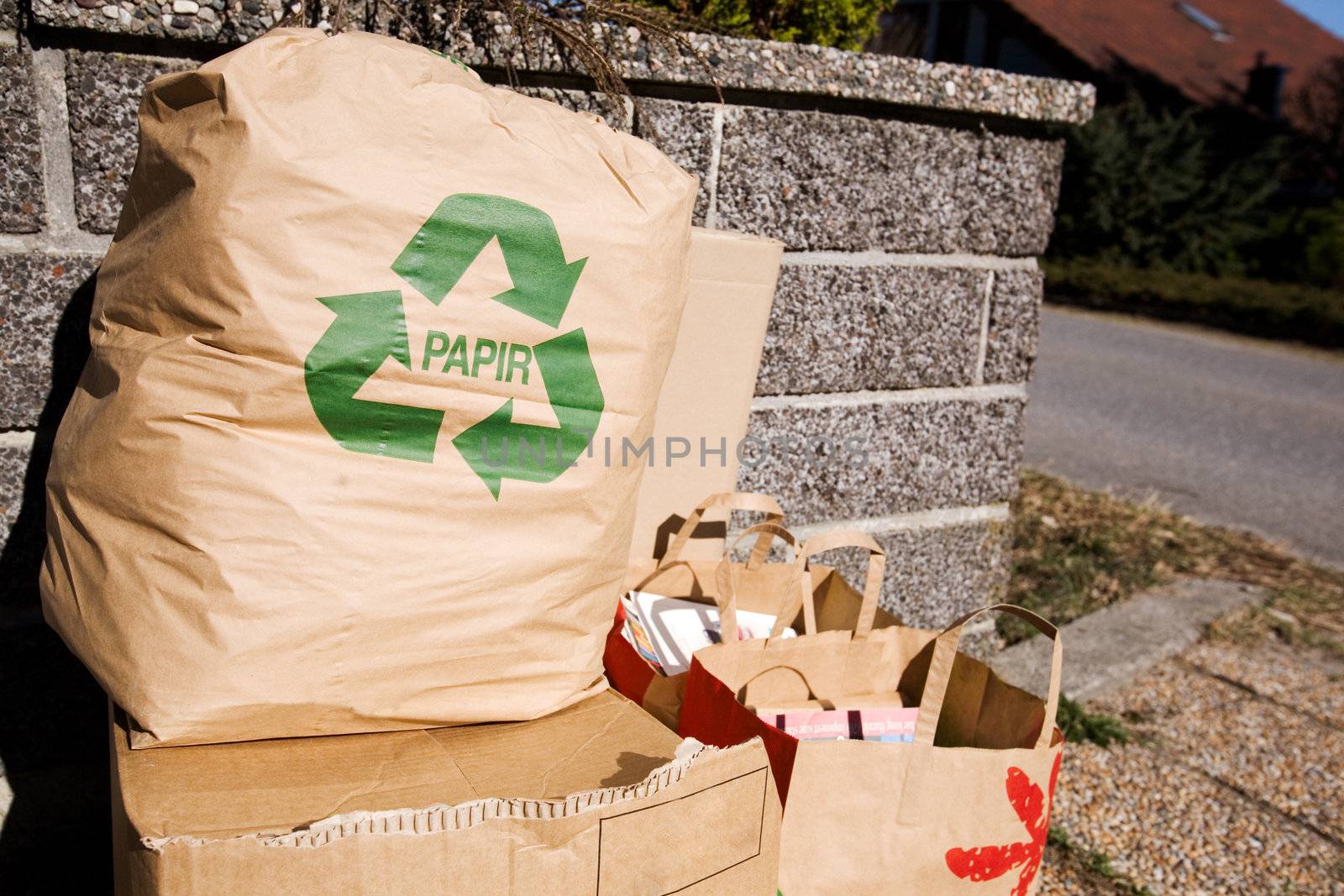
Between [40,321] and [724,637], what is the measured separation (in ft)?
3.65

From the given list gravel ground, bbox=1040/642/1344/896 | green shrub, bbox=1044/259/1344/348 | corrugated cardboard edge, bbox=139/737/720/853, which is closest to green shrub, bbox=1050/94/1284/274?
green shrub, bbox=1044/259/1344/348

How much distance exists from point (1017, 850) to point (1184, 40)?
78.2 ft

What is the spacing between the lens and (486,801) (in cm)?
98

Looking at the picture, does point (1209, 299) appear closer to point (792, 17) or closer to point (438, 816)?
point (792, 17)

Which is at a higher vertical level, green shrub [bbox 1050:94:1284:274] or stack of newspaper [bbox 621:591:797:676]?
green shrub [bbox 1050:94:1284:274]

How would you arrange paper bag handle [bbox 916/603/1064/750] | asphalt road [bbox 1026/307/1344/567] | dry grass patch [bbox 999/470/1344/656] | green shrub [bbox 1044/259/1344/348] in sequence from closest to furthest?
paper bag handle [bbox 916/603/1064/750], dry grass patch [bbox 999/470/1344/656], asphalt road [bbox 1026/307/1344/567], green shrub [bbox 1044/259/1344/348]

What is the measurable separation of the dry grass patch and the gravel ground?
33 cm

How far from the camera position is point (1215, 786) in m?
2.21

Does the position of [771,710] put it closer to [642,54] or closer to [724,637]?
[724,637]

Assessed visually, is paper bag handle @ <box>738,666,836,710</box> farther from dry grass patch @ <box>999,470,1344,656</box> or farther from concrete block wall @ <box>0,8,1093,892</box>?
dry grass patch @ <box>999,470,1344,656</box>

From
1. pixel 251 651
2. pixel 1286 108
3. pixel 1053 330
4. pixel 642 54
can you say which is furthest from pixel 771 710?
pixel 1286 108

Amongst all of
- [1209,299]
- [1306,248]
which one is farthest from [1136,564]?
[1306,248]

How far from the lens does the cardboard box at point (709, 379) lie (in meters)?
1.71

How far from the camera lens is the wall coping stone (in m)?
1.44
